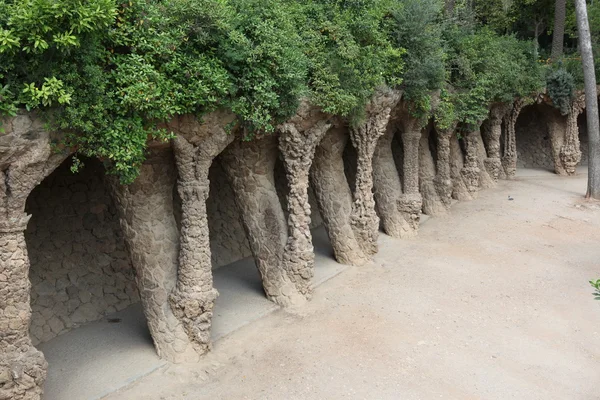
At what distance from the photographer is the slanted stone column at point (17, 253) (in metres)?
5.52

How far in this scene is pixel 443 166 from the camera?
16.3 metres

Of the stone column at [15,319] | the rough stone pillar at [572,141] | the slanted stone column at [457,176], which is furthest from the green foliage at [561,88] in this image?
the stone column at [15,319]

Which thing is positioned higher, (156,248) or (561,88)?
(561,88)

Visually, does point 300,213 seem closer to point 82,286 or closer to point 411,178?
point 82,286

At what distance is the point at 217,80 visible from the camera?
6.91 metres

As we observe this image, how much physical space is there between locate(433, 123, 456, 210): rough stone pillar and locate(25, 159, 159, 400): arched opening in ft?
33.9

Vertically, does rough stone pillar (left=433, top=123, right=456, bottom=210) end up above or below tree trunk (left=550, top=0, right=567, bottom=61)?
below

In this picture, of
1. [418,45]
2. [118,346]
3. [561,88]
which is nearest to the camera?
[118,346]

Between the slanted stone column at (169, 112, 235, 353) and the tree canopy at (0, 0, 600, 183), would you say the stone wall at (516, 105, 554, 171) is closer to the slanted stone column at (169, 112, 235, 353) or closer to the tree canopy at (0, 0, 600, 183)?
the tree canopy at (0, 0, 600, 183)

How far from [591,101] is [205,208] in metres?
15.6

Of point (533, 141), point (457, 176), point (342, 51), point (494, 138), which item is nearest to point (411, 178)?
point (457, 176)

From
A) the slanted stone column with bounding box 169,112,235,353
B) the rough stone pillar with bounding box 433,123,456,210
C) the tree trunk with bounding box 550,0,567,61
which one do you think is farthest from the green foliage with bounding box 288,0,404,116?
the tree trunk with bounding box 550,0,567,61

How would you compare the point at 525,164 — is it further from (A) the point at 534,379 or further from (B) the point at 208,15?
(B) the point at 208,15

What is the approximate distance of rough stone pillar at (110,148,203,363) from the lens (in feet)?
25.2
